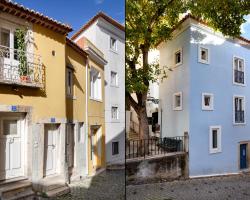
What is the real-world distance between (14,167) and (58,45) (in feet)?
1.27

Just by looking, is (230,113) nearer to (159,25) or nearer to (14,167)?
(159,25)

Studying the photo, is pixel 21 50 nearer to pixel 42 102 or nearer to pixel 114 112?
pixel 42 102

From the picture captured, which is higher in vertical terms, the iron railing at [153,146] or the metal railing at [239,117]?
the metal railing at [239,117]

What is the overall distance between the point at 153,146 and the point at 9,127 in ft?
2.94

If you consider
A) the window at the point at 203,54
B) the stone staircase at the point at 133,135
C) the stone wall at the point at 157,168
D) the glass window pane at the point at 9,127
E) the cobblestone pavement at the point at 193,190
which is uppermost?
the window at the point at 203,54

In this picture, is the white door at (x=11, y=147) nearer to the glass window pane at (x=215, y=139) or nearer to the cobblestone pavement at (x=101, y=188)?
the cobblestone pavement at (x=101, y=188)

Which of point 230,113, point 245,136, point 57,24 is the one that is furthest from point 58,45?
point 245,136

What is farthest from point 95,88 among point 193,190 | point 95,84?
point 193,190

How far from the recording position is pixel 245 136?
1911 millimetres

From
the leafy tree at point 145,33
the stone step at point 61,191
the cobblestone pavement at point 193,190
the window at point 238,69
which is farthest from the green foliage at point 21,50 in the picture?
the window at point 238,69

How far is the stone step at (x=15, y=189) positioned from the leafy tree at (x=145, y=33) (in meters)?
0.71

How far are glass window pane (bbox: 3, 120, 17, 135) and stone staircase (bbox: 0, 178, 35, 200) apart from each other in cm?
14

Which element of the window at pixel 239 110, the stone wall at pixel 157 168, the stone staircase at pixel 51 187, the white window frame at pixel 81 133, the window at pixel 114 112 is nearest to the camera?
the stone staircase at pixel 51 187

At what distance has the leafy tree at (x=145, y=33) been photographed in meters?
1.56
